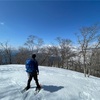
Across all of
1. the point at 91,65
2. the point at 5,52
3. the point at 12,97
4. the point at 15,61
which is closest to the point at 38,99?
the point at 12,97

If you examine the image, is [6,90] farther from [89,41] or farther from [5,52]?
[5,52]

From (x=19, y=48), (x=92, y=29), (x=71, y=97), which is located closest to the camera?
(x=71, y=97)

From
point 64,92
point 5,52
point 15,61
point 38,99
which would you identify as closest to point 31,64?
point 38,99

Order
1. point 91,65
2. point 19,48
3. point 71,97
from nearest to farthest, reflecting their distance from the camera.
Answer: point 71,97 → point 91,65 → point 19,48

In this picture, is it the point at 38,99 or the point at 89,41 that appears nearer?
the point at 38,99

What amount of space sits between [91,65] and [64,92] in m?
11.7

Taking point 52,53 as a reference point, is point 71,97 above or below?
below

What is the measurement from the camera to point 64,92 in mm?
5676

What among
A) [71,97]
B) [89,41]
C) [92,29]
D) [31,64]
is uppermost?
[92,29]

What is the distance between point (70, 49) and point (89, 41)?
2061 centimetres

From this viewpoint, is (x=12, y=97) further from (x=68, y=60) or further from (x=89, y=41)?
(x=68, y=60)

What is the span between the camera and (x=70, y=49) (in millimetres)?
37250

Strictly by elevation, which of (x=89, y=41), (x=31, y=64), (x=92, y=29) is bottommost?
(x=31, y=64)

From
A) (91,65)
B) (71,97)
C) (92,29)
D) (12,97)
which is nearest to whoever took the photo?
(12,97)
